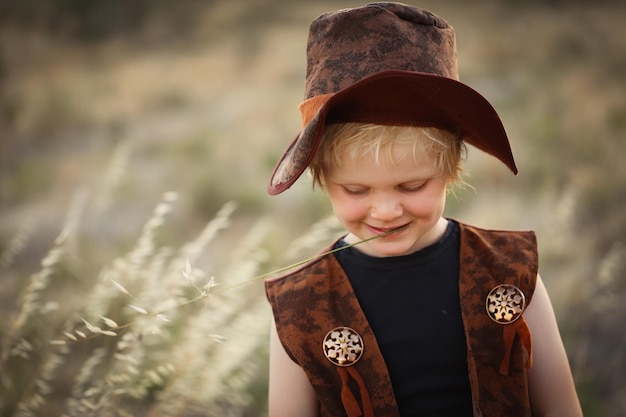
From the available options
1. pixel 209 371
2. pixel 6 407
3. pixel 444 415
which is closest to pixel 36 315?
pixel 6 407

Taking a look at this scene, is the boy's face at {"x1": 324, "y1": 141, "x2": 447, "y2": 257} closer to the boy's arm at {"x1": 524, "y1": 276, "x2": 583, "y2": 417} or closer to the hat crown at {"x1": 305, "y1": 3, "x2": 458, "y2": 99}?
the hat crown at {"x1": 305, "y1": 3, "x2": 458, "y2": 99}

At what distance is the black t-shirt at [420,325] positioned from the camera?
5.50ft

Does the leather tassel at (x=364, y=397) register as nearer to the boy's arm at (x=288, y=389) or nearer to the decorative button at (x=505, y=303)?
the boy's arm at (x=288, y=389)

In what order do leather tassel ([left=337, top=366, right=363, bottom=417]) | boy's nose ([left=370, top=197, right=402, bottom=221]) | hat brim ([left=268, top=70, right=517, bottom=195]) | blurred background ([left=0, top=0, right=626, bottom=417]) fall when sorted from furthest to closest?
A: blurred background ([left=0, top=0, right=626, bottom=417]) < leather tassel ([left=337, top=366, right=363, bottom=417]) < boy's nose ([left=370, top=197, right=402, bottom=221]) < hat brim ([left=268, top=70, right=517, bottom=195])

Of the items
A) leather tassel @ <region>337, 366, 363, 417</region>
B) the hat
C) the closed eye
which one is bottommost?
leather tassel @ <region>337, 366, 363, 417</region>

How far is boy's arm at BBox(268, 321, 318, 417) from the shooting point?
1.68m

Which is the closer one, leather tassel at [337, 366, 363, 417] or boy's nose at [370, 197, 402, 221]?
boy's nose at [370, 197, 402, 221]

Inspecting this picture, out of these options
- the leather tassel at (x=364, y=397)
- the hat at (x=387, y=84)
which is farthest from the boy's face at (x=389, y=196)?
the leather tassel at (x=364, y=397)

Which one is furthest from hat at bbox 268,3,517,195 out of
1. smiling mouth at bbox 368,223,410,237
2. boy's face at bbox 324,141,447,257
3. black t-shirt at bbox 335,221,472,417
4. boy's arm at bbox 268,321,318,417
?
boy's arm at bbox 268,321,318,417

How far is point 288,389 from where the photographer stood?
1.69 meters

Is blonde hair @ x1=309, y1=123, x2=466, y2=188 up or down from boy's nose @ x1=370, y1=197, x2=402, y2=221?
up

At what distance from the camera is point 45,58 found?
961 cm

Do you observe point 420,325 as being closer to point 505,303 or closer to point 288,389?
point 505,303

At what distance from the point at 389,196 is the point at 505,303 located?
1.52ft
